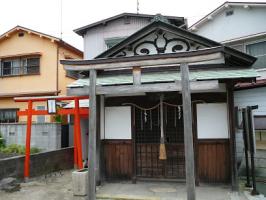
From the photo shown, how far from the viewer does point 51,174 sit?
11.6 meters

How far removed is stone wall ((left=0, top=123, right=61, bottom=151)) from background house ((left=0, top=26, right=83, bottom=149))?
1.74 m

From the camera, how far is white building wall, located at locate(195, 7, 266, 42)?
14.2 metres

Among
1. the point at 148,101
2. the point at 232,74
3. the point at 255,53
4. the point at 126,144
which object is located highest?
the point at 255,53

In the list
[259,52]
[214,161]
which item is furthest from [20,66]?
[259,52]

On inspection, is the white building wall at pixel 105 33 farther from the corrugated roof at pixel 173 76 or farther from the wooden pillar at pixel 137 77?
the wooden pillar at pixel 137 77

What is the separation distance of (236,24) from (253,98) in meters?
5.09

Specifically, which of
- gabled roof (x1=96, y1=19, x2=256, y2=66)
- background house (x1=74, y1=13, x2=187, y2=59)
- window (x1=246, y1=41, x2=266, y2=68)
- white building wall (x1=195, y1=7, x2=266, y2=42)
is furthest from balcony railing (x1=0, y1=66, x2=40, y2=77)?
window (x1=246, y1=41, x2=266, y2=68)

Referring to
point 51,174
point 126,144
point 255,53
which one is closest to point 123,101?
point 126,144

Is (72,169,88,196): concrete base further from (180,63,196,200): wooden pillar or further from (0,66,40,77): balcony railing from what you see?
(0,66,40,77): balcony railing

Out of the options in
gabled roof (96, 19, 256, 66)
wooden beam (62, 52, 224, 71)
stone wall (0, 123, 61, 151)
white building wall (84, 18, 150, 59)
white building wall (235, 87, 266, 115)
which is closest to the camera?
wooden beam (62, 52, 224, 71)

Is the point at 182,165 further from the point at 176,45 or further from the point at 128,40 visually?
the point at 128,40

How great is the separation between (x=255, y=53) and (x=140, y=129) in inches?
330

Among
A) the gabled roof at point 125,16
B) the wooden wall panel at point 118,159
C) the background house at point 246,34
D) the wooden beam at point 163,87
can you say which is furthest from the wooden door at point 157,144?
the gabled roof at point 125,16

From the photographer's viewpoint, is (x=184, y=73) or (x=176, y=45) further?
(x=176, y=45)
